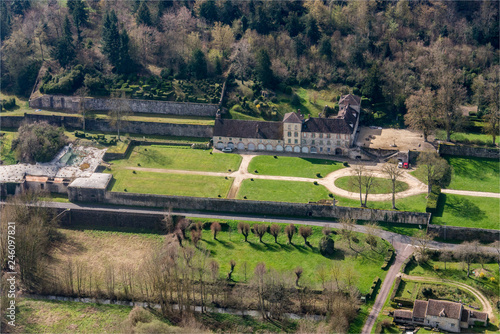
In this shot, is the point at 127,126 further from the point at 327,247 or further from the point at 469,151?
the point at 469,151

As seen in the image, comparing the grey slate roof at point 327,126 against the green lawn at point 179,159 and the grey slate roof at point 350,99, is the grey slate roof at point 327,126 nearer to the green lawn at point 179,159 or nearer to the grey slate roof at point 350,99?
the grey slate roof at point 350,99

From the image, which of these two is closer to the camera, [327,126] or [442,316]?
[442,316]

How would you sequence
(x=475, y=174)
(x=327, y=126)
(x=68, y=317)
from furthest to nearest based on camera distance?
(x=327, y=126) → (x=475, y=174) → (x=68, y=317)

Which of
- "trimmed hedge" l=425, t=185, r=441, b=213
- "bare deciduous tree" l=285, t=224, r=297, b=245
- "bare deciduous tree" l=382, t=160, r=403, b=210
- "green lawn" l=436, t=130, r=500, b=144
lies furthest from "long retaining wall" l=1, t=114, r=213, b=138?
"trimmed hedge" l=425, t=185, r=441, b=213

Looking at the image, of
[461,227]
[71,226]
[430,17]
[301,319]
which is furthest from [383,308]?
[430,17]

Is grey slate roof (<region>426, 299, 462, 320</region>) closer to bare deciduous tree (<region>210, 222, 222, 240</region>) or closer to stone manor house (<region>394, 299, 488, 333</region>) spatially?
stone manor house (<region>394, 299, 488, 333</region>)

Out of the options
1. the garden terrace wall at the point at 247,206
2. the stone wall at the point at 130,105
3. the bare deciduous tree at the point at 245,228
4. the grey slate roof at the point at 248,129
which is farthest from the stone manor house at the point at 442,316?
the stone wall at the point at 130,105

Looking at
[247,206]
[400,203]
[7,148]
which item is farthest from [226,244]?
[7,148]
